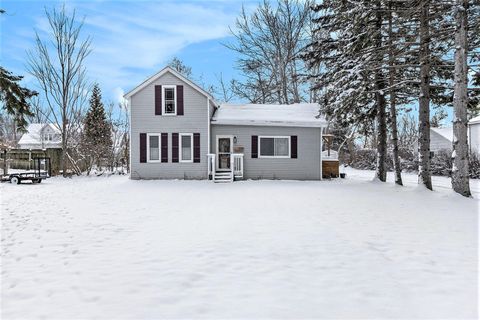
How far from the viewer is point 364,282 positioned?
354cm

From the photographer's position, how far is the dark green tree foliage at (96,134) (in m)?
20.3

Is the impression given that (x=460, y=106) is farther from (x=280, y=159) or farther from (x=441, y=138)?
(x=441, y=138)

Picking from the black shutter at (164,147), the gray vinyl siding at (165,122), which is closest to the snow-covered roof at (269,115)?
the gray vinyl siding at (165,122)

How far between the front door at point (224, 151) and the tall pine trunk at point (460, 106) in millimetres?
9760

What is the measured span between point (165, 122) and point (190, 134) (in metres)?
1.38

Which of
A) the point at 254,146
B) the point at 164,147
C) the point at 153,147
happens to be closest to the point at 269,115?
the point at 254,146

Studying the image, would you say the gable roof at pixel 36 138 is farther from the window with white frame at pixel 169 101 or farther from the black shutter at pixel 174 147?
the black shutter at pixel 174 147

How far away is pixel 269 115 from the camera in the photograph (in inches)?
665

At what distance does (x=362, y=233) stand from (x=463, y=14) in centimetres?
771

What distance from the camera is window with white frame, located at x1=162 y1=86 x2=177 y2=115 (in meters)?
15.9

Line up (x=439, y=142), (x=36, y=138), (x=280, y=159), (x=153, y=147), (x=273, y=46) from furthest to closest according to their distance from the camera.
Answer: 1. (x=36, y=138)
2. (x=439, y=142)
3. (x=273, y=46)
4. (x=280, y=159)
5. (x=153, y=147)

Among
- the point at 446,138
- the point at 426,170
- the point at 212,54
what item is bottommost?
the point at 426,170

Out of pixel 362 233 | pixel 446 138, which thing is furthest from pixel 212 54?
pixel 446 138

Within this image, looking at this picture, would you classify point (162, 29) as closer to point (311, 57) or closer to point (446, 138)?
point (311, 57)
